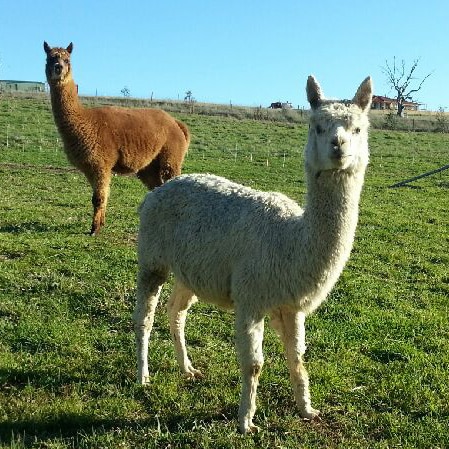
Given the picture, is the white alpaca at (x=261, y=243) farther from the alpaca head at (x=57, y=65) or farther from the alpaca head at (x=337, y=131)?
the alpaca head at (x=57, y=65)

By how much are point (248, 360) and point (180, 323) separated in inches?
42.0

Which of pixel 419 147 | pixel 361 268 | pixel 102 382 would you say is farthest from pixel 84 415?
pixel 419 147

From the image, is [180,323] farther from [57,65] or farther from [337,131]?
[57,65]

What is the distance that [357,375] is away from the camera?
470 centimetres

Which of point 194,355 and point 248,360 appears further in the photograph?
point 194,355

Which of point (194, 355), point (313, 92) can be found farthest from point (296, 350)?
point (313, 92)

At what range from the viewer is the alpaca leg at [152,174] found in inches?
425

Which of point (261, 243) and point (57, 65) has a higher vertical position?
point (57, 65)

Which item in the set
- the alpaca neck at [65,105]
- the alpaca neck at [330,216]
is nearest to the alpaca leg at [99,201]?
the alpaca neck at [65,105]

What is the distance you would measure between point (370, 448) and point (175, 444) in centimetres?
122

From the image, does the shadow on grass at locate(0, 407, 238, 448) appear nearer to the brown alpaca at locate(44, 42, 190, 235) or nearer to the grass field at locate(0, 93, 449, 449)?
the grass field at locate(0, 93, 449, 449)

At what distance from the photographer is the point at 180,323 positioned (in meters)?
4.72

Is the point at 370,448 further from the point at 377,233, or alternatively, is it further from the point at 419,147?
the point at 419,147

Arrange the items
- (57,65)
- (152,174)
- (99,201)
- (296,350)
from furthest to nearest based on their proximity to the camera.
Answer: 1. (152,174)
2. (99,201)
3. (57,65)
4. (296,350)
